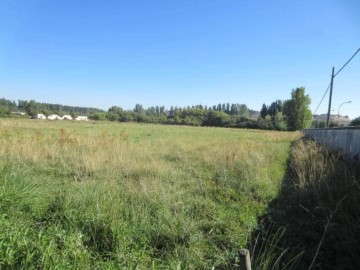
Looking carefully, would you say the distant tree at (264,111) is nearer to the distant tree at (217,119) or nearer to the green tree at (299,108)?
the distant tree at (217,119)

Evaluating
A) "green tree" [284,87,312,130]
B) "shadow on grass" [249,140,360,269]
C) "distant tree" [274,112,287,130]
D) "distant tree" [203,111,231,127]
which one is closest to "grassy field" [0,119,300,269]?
"shadow on grass" [249,140,360,269]

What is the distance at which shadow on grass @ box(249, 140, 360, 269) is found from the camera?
3586 mm

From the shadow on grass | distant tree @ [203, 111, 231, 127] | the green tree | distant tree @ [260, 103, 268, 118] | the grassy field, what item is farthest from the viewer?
distant tree @ [260, 103, 268, 118]

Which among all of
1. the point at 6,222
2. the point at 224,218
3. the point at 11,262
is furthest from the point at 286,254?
the point at 6,222

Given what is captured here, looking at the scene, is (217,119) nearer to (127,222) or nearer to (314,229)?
(314,229)

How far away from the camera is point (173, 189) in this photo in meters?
6.24

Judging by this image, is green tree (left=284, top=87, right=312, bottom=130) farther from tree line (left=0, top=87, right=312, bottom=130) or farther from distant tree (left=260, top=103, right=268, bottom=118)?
distant tree (left=260, top=103, right=268, bottom=118)

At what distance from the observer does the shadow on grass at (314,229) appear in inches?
141

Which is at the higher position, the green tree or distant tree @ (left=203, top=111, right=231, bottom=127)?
the green tree

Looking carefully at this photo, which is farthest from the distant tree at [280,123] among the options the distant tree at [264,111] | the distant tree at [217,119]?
the distant tree at [264,111]

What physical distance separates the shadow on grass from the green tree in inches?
2783

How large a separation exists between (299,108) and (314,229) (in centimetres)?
7291

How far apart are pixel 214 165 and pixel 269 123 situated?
256 feet

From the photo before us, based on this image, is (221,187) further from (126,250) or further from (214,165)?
(126,250)
